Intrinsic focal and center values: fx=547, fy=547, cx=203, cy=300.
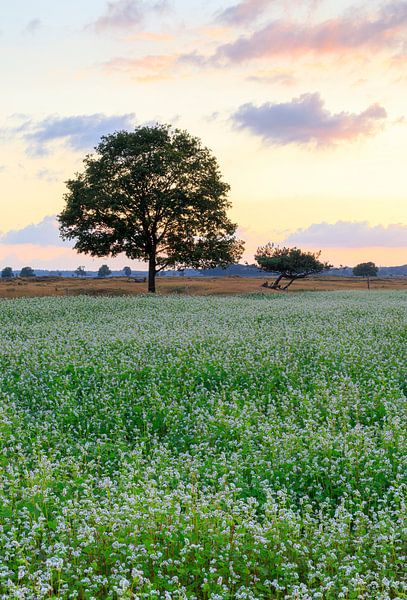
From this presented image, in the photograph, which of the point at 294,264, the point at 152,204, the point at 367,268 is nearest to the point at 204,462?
the point at 152,204

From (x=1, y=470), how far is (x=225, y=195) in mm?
49252

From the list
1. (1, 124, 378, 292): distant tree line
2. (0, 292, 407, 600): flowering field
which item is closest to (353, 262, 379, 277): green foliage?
(1, 124, 378, 292): distant tree line

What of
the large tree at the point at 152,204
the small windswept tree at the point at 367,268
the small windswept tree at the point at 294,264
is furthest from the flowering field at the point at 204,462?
the small windswept tree at the point at 367,268

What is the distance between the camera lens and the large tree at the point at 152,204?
52.4 meters

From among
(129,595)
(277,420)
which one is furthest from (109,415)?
(129,595)

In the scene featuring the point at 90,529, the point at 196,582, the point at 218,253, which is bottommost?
the point at 196,582

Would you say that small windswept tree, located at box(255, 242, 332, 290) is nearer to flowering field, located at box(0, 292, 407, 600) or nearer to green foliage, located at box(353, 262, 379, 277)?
flowering field, located at box(0, 292, 407, 600)

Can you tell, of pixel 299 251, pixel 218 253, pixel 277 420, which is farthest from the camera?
pixel 299 251

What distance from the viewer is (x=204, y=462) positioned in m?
9.90

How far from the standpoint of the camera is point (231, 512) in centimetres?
751

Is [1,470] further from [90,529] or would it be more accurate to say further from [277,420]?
[277,420]

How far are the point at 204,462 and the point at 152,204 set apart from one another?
44.8 metres

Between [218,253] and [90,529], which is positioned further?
[218,253]

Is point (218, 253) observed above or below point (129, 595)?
above
